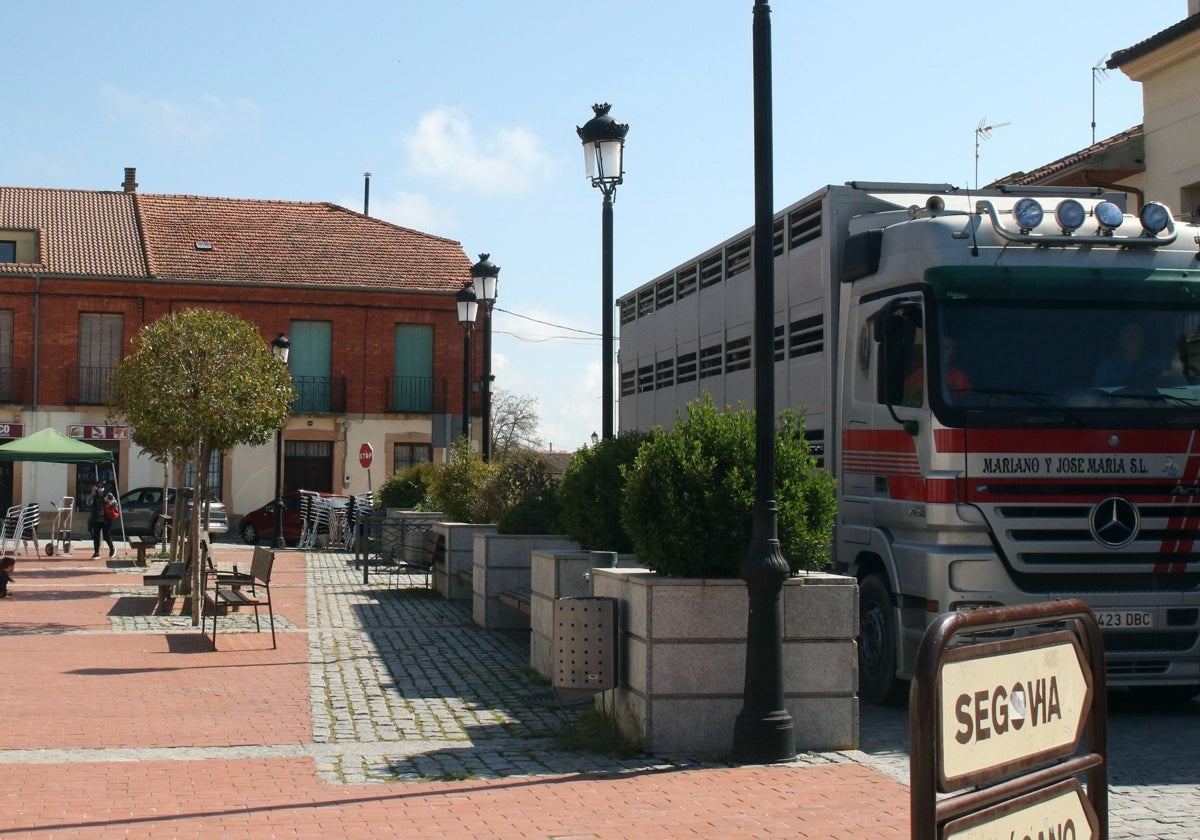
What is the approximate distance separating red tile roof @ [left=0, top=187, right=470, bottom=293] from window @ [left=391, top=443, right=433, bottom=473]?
196 inches

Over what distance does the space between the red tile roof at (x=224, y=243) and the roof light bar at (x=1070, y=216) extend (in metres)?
37.2

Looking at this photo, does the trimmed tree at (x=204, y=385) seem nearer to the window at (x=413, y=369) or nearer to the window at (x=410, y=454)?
the window at (x=410, y=454)

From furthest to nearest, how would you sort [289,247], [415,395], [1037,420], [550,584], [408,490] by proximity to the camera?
1. [289,247]
2. [415,395]
3. [408,490]
4. [550,584]
5. [1037,420]

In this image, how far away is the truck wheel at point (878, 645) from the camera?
389 inches

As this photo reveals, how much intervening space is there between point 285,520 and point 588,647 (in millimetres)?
27233

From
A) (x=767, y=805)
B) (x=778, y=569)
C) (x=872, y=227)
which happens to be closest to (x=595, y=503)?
(x=872, y=227)

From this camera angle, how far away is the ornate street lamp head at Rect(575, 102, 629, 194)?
12.8 metres

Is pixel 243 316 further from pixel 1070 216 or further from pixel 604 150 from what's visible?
pixel 1070 216

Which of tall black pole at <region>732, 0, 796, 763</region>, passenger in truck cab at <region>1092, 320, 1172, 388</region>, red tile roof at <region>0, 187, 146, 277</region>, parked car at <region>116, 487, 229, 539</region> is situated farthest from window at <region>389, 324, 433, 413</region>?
tall black pole at <region>732, 0, 796, 763</region>

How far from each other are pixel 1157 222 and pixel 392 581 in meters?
→ 14.6

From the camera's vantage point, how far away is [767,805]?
690cm

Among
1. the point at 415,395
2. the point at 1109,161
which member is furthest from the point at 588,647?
the point at 415,395

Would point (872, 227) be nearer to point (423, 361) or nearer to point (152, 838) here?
point (152, 838)

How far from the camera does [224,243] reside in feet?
153
